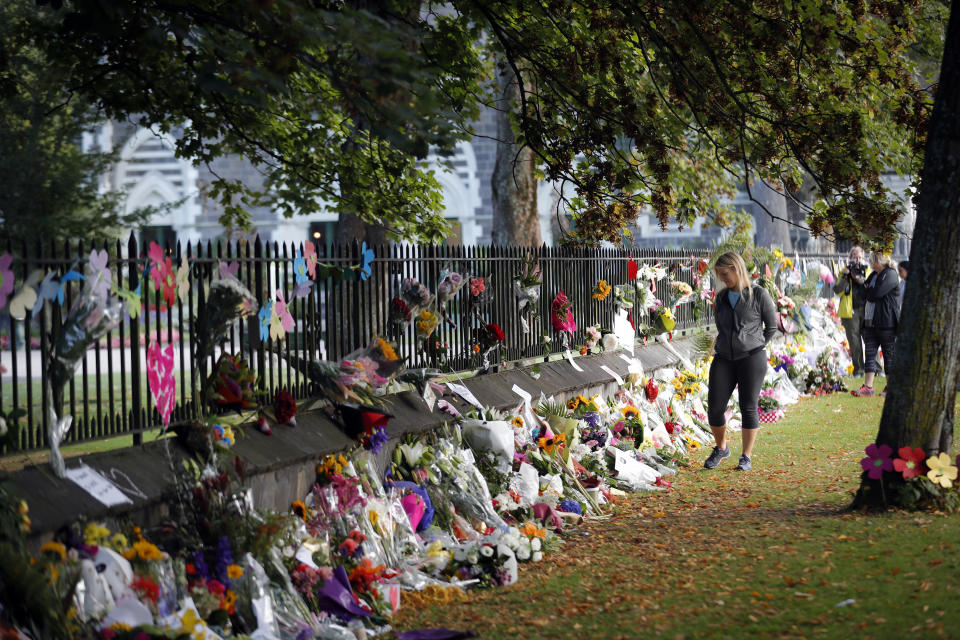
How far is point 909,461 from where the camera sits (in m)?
6.33

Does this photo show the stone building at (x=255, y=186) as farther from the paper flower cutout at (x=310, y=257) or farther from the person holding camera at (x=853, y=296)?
the paper flower cutout at (x=310, y=257)

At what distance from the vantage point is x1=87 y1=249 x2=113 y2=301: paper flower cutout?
4453mm

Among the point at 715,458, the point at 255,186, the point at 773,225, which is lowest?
the point at 715,458

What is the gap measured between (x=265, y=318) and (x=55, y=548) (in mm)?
2280

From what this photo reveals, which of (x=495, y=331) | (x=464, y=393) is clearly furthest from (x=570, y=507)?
(x=495, y=331)

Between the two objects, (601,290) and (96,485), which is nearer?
(96,485)

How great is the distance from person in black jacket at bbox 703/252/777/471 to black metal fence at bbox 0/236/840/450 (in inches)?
67.3

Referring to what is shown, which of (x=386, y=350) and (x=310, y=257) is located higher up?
(x=310, y=257)

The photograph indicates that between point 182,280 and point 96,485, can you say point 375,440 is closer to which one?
point 182,280

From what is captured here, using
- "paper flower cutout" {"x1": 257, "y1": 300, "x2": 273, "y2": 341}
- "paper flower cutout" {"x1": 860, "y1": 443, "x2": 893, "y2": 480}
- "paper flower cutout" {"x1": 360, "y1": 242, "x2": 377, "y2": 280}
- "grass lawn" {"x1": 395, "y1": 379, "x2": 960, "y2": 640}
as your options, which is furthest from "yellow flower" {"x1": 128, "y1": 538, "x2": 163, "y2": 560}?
"paper flower cutout" {"x1": 860, "y1": 443, "x2": 893, "y2": 480}

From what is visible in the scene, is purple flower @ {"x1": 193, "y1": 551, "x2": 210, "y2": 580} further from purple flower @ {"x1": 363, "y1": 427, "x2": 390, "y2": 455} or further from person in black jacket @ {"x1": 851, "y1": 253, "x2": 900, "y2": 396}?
person in black jacket @ {"x1": 851, "y1": 253, "x2": 900, "y2": 396}

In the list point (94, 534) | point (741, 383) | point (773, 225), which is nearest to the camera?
point (94, 534)

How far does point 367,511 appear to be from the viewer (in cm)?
541

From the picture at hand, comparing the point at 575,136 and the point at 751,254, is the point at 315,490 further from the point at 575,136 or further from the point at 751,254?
the point at 751,254
